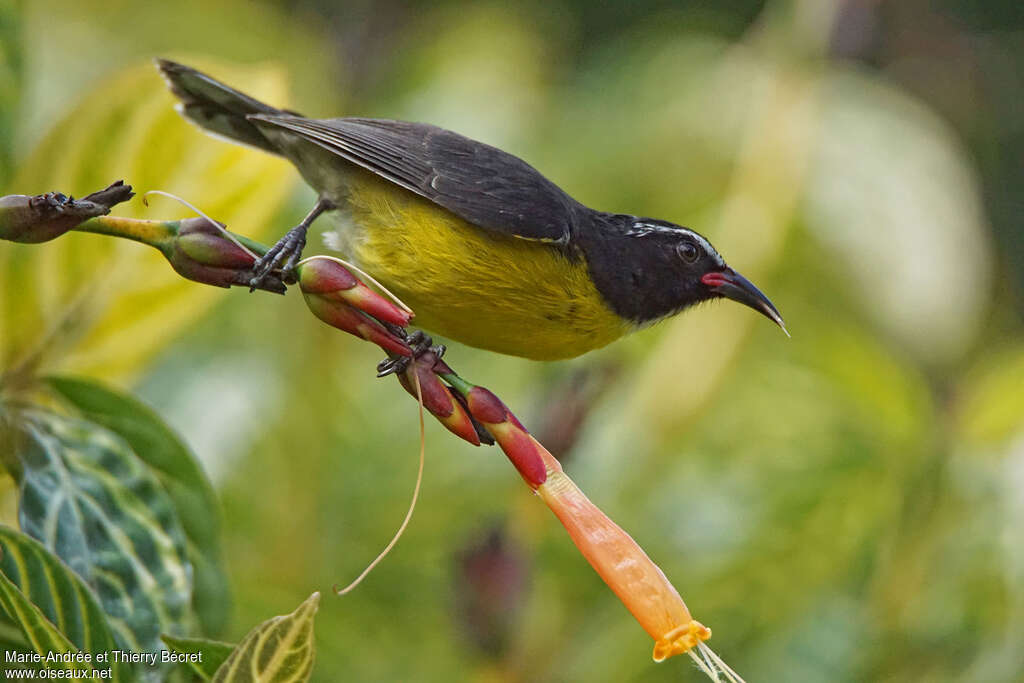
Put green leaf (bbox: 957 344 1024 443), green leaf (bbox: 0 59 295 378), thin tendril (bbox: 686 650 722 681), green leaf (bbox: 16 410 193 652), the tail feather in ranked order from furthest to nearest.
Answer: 1. green leaf (bbox: 957 344 1024 443)
2. the tail feather
3. green leaf (bbox: 0 59 295 378)
4. green leaf (bbox: 16 410 193 652)
5. thin tendril (bbox: 686 650 722 681)

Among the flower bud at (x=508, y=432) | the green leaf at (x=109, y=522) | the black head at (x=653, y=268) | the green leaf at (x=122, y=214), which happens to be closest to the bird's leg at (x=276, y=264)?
the green leaf at (x=122, y=214)

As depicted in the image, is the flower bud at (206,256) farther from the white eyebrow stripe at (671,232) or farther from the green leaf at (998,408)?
the green leaf at (998,408)

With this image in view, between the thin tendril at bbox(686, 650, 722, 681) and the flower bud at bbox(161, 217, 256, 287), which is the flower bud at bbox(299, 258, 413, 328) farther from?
the thin tendril at bbox(686, 650, 722, 681)

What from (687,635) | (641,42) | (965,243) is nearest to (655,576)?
(687,635)

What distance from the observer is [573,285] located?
2.92 m

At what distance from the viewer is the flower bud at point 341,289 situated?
1.63 m

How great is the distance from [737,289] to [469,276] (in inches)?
29.7

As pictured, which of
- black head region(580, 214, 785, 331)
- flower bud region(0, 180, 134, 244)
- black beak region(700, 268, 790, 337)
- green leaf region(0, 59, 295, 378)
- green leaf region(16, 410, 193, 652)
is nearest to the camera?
flower bud region(0, 180, 134, 244)

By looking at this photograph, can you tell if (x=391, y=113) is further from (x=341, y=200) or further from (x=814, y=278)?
(x=814, y=278)

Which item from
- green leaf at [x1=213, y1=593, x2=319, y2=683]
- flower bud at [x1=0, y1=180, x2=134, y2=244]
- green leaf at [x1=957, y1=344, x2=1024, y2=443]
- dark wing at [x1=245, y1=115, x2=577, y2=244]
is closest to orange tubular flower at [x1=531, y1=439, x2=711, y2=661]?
green leaf at [x1=213, y1=593, x2=319, y2=683]

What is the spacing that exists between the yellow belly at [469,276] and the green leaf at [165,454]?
84 cm

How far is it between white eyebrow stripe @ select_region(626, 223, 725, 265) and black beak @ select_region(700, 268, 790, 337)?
5 centimetres

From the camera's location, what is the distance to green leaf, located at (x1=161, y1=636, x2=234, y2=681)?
1.58 meters

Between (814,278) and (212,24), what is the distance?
2.53 m
